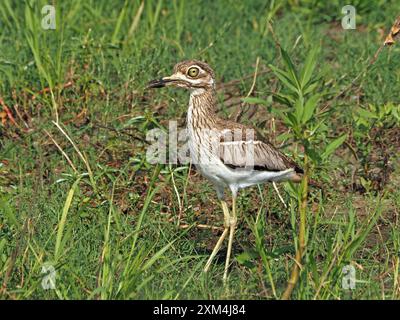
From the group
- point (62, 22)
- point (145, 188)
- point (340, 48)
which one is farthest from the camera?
point (340, 48)

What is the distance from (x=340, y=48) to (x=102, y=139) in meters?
2.28

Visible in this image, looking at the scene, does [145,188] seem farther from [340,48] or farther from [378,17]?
[378,17]

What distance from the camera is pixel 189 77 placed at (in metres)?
5.78

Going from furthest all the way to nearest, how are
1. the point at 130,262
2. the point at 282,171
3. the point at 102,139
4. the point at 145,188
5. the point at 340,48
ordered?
the point at 340,48 < the point at 102,139 < the point at 145,188 < the point at 282,171 < the point at 130,262

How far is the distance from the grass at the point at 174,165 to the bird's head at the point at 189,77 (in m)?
0.43

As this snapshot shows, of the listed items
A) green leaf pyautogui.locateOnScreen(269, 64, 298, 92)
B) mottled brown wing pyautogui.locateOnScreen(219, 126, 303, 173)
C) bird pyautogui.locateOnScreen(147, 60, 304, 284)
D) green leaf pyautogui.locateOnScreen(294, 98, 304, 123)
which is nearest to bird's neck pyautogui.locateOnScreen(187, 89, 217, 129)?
bird pyautogui.locateOnScreen(147, 60, 304, 284)

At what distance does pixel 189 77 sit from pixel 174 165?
988 millimetres

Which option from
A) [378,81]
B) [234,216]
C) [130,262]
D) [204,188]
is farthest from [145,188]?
[378,81]

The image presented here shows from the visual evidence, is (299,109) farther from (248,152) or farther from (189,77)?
(189,77)

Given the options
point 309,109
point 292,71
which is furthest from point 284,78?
point 309,109

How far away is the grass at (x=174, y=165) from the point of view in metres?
4.95

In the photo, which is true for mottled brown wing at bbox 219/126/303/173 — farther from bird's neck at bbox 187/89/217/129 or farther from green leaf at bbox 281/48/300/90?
green leaf at bbox 281/48/300/90

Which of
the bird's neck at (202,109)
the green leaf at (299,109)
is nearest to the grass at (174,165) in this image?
the green leaf at (299,109)

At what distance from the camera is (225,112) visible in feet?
24.2
